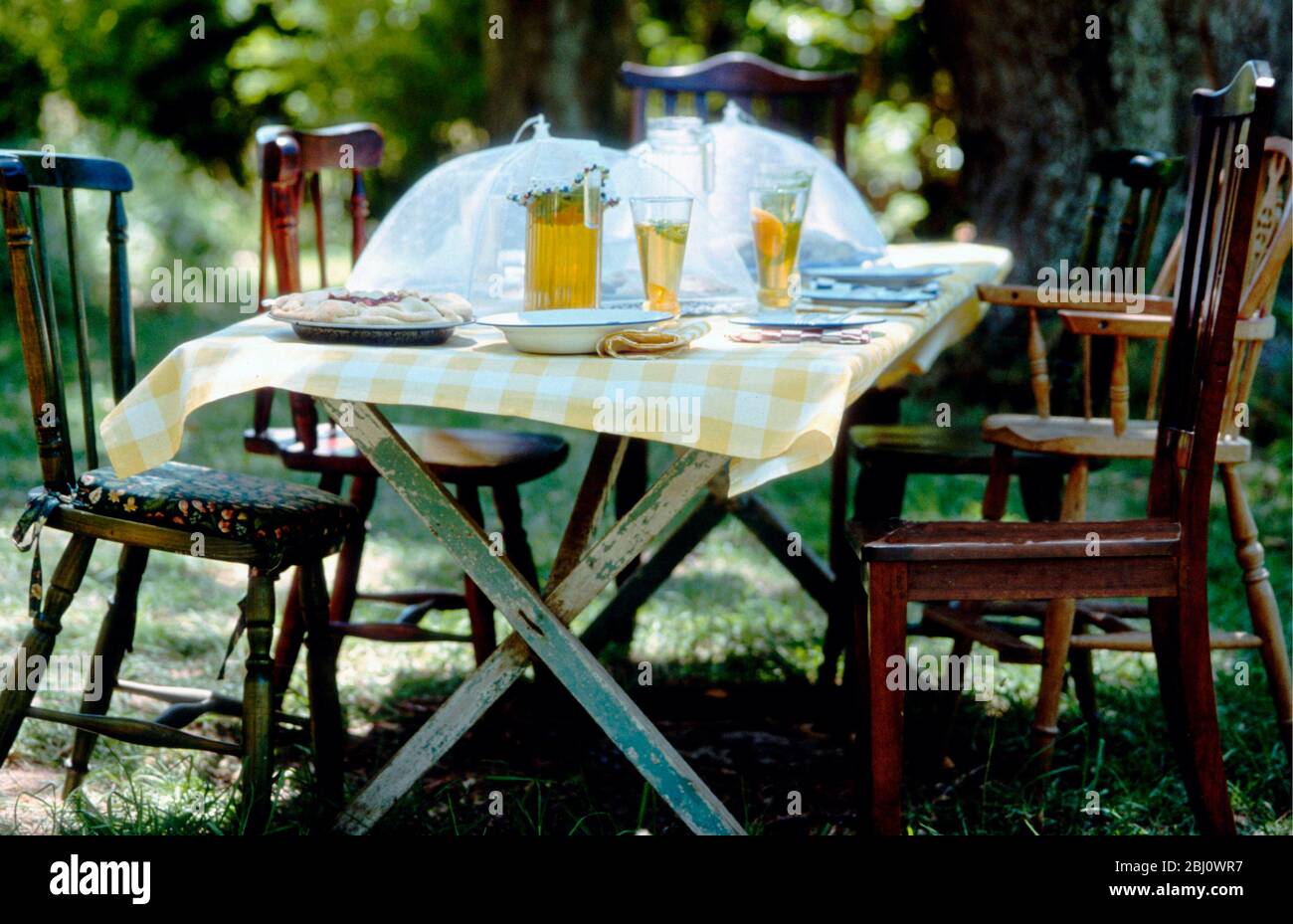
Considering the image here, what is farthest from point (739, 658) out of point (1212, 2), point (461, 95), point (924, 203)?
point (461, 95)

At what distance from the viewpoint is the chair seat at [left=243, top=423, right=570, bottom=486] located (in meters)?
2.90

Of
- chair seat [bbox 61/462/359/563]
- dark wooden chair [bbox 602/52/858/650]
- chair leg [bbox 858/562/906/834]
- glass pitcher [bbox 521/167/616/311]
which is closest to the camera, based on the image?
chair leg [bbox 858/562/906/834]

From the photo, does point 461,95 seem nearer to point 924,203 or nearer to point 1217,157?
point 924,203

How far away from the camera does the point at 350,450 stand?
2.95m

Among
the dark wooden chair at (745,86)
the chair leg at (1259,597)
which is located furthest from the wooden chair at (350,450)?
the chair leg at (1259,597)

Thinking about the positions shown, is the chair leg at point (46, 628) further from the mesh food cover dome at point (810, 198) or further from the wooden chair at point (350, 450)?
the mesh food cover dome at point (810, 198)

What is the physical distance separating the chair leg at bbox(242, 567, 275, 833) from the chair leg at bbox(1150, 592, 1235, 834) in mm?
1499

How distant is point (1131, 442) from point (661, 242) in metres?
1.09

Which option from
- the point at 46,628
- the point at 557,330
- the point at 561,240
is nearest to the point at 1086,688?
the point at 561,240

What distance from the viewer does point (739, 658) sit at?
12.4ft

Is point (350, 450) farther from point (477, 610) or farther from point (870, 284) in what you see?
point (870, 284)

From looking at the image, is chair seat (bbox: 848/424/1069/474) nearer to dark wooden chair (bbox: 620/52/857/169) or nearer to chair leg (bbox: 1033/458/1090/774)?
chair leg (bbox: 1033/458/1090/774)

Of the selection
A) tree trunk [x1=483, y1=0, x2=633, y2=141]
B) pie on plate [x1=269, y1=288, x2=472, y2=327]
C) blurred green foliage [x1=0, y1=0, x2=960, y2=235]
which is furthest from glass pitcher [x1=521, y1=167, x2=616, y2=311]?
blurred green foliage [x1=0, y1=0, x2=960, y2=235]

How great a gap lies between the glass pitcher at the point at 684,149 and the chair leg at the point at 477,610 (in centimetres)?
79
